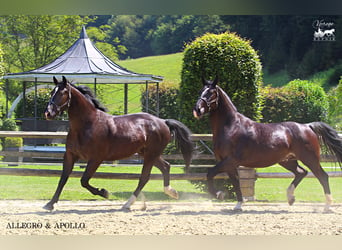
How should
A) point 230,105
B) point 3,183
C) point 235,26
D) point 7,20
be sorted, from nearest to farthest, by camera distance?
point 230,105, point 3,183, point 235,26, point 7,20

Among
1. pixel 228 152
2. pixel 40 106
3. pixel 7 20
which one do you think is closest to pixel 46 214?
pixel 228 152

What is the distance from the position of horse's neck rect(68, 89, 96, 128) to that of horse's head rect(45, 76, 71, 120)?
0.39 ft

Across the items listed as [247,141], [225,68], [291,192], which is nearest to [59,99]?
[247,141]

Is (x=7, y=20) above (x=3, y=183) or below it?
above

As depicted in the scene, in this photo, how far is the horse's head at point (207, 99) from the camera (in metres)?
6.32

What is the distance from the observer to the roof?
38.1ft

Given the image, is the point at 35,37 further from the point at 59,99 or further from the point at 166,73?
the point at 59,99

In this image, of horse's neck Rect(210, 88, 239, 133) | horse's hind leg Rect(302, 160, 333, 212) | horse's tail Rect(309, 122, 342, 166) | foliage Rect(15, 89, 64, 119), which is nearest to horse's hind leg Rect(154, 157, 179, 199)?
horse's neck Rect(210, 88, 239, 133)

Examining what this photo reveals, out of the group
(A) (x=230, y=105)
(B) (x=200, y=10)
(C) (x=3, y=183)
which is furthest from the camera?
(C) (x=3, y=183)

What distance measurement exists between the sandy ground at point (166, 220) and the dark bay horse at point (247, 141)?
403 mm

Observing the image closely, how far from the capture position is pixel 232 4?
6.19 m

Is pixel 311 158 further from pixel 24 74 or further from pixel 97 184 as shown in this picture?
pixel 24 74

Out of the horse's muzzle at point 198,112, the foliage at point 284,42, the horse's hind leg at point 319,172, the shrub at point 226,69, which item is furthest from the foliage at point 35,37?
the horse's hind leg at point 319,172

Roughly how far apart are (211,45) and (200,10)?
1.77 metres
